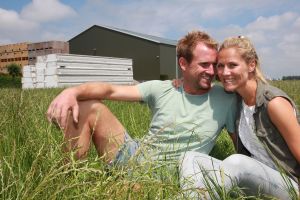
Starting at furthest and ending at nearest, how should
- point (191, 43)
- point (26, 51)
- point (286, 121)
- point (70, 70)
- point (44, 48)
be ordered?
point (26, 51) < point (44, 48) < point (70, 70) < point (191, 43) < point (286, 121)

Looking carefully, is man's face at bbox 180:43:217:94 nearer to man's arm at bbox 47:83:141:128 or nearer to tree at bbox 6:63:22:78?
man's arm at bbox 47:83:141:128

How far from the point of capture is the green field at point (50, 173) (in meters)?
1.72

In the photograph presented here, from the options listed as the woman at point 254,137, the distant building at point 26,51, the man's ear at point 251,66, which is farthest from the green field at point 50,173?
the distant building at point 26,51

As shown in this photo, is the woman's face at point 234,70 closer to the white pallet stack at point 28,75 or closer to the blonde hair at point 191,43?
the blonde hair at point 191,43

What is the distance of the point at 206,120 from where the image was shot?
3002 millimetres

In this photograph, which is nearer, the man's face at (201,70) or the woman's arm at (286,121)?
the woman's arm at (286,121)

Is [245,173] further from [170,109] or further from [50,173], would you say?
[50,173]

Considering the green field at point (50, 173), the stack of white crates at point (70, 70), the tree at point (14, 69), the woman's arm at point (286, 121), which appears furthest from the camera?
the tree at point (14, 69)

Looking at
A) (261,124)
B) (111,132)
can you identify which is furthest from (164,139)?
(261,124)

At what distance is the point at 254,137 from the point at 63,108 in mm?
1272

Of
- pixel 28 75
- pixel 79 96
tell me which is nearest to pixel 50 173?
pixel 79 96

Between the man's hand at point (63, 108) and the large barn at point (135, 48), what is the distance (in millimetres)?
30005

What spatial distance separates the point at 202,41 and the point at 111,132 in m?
0.98

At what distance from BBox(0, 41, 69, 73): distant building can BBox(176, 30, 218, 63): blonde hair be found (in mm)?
27494
